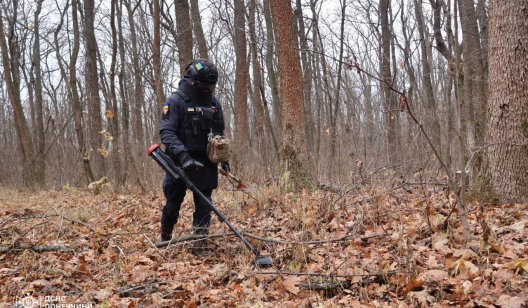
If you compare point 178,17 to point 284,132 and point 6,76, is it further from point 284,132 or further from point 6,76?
point 6,76

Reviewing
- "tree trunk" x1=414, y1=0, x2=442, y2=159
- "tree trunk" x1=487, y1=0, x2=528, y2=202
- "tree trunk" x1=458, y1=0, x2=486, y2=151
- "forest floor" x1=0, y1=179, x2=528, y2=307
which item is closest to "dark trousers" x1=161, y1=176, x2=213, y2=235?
"forest floor" x1=0, y1=179, x2=528, y2=307

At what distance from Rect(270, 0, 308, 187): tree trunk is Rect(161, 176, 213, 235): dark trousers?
2.56 meters

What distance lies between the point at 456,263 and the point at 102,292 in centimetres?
276

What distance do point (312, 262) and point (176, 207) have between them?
175 cm

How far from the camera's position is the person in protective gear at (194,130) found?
15.6 feet

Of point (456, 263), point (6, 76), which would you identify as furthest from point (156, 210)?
point (6, 76)

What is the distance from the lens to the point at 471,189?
522cm

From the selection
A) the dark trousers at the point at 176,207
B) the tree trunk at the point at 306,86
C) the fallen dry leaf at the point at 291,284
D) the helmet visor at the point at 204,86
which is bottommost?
the fallen dry leaf at the point at 291,284

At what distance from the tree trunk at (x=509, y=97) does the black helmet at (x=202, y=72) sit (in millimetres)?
3029

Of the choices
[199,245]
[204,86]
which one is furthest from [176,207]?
[204,86]

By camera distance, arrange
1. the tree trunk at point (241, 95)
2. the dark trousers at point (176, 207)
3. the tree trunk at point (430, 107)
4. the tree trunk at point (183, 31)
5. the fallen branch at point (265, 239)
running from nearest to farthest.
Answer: the fallen branch at point (265, 239), the tree trunk at point (430, 107), the dark trousers at point (176, 207), the tree trunk at point (183, 31), the tree trunk at point (241, 95)

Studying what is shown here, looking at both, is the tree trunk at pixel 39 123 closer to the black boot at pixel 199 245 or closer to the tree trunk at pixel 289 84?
the tree trunk at pixel 289 84

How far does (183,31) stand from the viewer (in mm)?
9438

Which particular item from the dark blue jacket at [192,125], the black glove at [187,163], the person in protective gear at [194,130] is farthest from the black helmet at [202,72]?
the black glove at [187,163]
